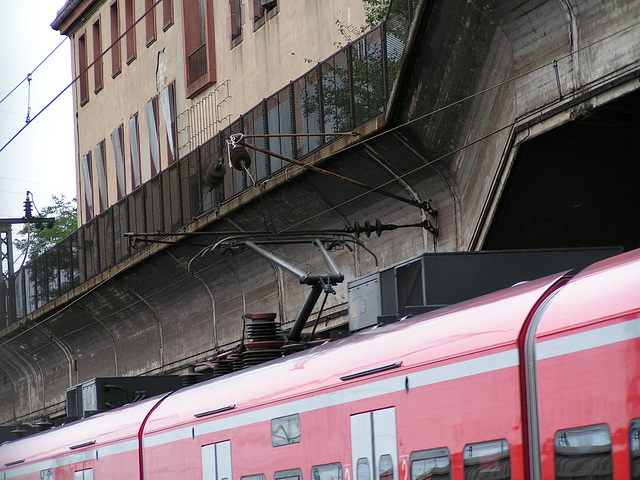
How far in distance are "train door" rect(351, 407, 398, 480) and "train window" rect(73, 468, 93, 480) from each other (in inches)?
294

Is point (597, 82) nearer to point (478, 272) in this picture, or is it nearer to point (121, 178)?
point (478, 272)

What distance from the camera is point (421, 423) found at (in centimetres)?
749

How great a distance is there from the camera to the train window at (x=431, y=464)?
714 cm

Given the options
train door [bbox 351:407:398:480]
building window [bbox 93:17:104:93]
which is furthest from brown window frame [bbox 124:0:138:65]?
train door [bbox 351:407:398:480]

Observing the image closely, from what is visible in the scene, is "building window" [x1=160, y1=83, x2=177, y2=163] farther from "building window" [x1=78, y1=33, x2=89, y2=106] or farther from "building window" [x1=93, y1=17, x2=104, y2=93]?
"building window" [x1=78, y1=33, x2=89, y2=106]

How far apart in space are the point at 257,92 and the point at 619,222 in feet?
49.3

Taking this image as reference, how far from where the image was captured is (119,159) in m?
41.6

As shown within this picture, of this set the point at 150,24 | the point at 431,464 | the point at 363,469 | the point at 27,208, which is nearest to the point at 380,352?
the point at 363,469

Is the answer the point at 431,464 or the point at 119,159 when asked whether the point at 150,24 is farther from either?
the point at 431,464

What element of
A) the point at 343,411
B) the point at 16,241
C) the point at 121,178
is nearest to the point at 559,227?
the point at 343,411

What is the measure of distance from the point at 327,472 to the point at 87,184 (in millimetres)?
37757

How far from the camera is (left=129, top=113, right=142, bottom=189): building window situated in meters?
39.7

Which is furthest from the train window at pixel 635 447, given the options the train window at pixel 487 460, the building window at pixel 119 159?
the building window at pixel 119 159

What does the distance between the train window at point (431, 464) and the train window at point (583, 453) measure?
119 cm
